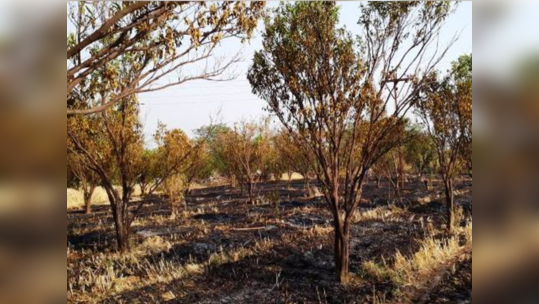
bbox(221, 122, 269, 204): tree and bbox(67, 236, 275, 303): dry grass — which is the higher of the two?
bbox(221, 122, 269, 204): tree

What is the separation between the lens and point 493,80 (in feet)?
6.61

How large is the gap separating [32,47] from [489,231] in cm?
243

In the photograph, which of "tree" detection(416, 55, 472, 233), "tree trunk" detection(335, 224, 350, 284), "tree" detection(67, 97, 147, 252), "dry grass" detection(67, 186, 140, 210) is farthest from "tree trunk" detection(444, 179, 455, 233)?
"dry grass" detection(67, 186, 140, 210)

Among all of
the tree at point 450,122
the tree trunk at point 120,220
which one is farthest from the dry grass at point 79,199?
the tree at point 450,122

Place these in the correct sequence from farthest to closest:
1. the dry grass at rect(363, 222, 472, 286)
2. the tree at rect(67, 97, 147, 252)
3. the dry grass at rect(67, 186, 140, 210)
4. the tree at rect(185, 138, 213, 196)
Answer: the dry grass at rect(67, 186, 140, 210) < the tree at rect(185, 138, 213, 196) < the tree at rect(67, 97, 147, 252) < the dry grass at rect(363, 222, 472, 286)

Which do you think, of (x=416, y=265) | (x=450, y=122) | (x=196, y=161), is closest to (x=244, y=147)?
(x=196, y=161)

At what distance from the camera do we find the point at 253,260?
9000 millimetres

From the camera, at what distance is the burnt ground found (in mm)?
6867

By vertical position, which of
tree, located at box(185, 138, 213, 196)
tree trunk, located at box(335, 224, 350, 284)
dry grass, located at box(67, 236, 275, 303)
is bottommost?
dry grass, located at box(67, 236, 275, 303)

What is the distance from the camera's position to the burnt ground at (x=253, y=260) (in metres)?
6.87

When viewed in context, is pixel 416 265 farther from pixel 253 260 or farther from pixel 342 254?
pixel 253 260

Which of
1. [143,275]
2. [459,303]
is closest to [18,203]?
[459,303]

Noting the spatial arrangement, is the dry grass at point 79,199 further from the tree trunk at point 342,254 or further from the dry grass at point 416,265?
the dry grass at point 416,265

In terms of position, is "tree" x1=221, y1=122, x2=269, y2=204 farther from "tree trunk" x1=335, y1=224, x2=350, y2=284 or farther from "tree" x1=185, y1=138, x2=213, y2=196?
"tree trunk" x1=335, y1=224, x2=350, y2=284
